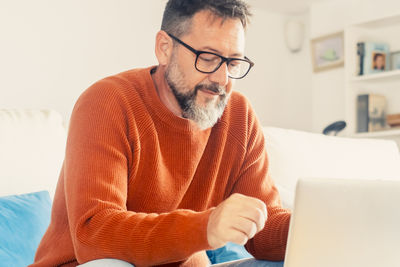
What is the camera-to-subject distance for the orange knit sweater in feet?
3.13

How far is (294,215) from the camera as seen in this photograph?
2.48ft

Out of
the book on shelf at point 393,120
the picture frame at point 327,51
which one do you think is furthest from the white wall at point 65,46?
the book on shelf at point 393,120

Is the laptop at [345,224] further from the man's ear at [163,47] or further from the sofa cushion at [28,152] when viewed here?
the sofa cushion at [28,152]

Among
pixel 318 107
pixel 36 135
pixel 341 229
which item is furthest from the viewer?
pixel 318 107

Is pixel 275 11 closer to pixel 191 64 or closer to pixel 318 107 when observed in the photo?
pixel 318 107

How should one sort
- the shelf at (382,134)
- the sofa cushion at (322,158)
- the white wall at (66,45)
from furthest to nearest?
the shelf at (382,134) → the white wall at (66,45) → the sofa cushion at (322,158)

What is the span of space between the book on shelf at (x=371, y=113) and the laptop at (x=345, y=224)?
2703 millimetres

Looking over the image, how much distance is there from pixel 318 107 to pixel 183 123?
2686 mm

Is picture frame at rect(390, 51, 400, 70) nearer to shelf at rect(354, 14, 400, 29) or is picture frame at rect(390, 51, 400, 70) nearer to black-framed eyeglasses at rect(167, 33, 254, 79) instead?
shelf at rect(354, 14, 400, 29)

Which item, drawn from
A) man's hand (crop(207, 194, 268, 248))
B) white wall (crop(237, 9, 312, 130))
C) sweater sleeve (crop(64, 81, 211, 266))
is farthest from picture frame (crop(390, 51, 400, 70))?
A: man's hand (crop(207, 194, 268, 248))

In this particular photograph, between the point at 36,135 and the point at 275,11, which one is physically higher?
the point at 275,11

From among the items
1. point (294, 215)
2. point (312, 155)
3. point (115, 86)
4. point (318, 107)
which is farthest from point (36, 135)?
point (318, 107)

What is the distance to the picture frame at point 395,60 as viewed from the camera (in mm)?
3373

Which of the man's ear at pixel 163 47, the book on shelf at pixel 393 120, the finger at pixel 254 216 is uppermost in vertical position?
the man's ear at pixel 163 47
